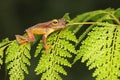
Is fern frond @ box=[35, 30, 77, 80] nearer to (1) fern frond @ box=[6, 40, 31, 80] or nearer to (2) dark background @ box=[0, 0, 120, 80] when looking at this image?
(1) fern frond @ box=[6, 40, 31, 80]

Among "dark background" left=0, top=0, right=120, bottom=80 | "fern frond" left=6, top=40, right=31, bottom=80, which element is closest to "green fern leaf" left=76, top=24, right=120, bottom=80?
"fern frond" left=6, top=40, right=31, bottom=80

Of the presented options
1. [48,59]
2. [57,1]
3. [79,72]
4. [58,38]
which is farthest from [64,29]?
[57,1]

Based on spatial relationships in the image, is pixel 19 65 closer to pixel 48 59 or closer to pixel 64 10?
pixel 48 59

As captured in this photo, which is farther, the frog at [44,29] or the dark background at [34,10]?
the dark background at [34,10]

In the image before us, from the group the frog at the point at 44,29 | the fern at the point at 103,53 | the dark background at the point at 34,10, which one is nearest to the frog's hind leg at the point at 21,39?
the frog at the point at 44,29

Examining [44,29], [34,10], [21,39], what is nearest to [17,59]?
[21,39]

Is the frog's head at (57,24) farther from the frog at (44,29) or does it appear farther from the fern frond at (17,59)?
the fern frond at (17,59)

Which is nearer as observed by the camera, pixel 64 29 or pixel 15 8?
pixel 64 29
